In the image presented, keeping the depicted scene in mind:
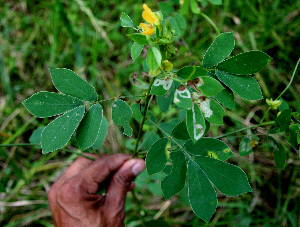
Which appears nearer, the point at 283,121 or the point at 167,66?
the point at 167,66

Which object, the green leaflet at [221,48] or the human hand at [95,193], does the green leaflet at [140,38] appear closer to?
the green leaflet at [221,48]

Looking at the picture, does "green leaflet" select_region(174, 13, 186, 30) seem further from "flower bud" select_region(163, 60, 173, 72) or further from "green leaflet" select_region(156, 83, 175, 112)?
"flower bud" select_region(163, 60, 173, 72)

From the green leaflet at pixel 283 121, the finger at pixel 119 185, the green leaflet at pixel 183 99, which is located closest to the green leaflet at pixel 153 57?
the green leaflet at pixel 183 99

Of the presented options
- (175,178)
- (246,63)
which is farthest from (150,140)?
(246,63)

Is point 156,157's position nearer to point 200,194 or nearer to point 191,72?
point 200,194

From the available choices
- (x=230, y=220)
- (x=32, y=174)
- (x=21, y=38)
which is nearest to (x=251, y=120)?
(x=230, y=220)
